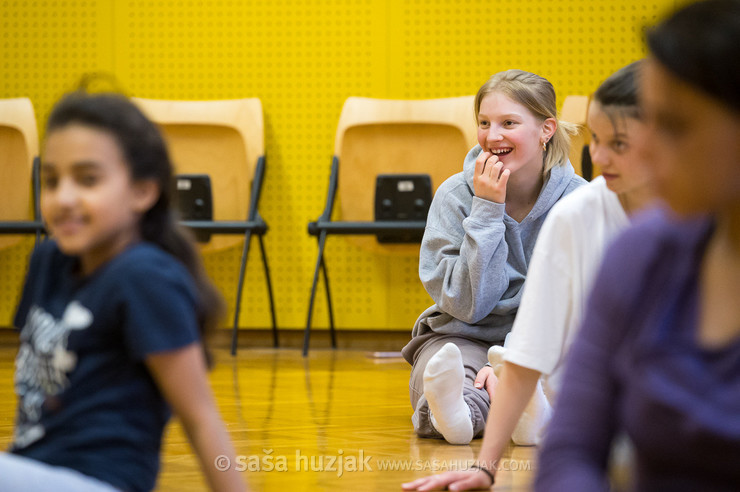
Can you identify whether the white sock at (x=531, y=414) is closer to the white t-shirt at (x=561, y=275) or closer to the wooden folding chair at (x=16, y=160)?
the white t-shirt at (x=561, y=275)

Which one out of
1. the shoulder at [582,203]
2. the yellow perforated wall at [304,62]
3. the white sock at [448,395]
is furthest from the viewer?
the yellow perforated wall at [304,62]

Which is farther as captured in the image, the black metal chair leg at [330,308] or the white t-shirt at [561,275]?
the black metal chair leg at [330,308]

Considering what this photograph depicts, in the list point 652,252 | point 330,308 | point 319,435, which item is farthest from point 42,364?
point 330,308

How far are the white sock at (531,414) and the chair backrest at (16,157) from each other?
3429mm

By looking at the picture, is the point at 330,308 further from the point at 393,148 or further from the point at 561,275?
the point at 561,275

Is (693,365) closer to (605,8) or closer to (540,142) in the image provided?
(540,142)

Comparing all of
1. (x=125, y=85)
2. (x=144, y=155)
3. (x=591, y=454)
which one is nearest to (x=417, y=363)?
(x=144, y=155)

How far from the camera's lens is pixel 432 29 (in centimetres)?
512

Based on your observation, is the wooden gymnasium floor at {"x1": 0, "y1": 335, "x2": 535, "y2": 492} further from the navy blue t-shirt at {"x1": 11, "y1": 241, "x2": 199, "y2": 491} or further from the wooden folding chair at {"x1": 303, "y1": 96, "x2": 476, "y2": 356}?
the wooden folding chair at {"x1": 303, "y1": 96, "x2": 476, "y2": 356}

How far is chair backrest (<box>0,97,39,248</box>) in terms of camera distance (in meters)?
4.88

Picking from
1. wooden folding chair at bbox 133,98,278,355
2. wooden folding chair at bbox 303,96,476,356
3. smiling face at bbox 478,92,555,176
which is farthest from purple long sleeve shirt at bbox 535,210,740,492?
wooden folding chair at bbox 133,98,278,355

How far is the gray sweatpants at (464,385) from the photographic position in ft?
7.52

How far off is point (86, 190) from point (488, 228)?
139 cm

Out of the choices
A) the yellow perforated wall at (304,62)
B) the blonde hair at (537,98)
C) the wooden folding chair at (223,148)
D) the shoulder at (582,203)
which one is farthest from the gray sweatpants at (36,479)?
the yellow perforated wall at (304,62)
